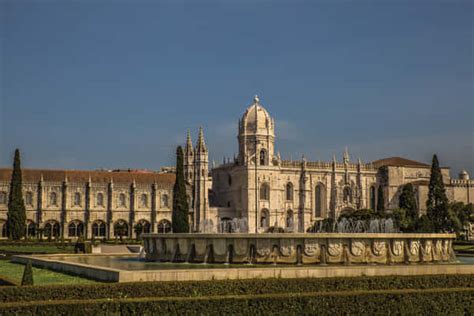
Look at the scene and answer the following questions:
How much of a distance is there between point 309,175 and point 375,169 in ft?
28.8

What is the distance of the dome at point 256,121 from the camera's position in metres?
69.3

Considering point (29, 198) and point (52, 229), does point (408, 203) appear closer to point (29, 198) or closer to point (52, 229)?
point (52, 229)

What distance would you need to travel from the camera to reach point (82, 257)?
2767 centimetres

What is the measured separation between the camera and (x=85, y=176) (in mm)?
66938

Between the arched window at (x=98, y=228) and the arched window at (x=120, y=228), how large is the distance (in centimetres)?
112

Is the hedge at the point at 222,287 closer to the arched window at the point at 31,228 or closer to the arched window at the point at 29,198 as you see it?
the arched window at the point at 31,228

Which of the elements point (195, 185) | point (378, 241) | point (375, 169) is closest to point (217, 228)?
point (195, 185)

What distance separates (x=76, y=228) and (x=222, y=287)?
169 feet

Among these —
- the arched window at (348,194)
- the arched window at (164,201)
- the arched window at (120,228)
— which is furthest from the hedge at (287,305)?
the arched window at (348,194)

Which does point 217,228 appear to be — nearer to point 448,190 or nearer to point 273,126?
point 273,126

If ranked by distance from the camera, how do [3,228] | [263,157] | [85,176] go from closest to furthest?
[3,228] < [85,176] < [263,157]

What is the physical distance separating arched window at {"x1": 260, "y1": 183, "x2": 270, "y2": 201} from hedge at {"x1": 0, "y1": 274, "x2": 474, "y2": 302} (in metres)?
50.5

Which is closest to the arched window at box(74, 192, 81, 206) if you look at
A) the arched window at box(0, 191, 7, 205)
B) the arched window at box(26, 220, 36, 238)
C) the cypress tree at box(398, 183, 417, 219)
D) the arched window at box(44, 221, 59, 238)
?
the arched window at box(44, 221, 59, 238)

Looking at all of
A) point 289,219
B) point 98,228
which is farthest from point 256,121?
point 98,228
